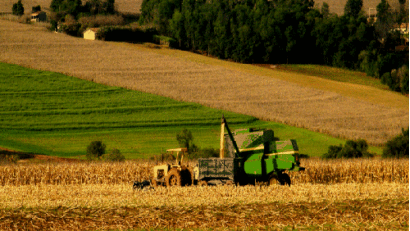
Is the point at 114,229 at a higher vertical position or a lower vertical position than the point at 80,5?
lower

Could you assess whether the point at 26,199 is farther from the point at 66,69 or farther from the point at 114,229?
the point at 66,69

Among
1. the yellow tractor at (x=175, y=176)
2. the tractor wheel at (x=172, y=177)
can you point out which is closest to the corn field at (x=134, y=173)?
the yellow tractor at (x=175, y=176)

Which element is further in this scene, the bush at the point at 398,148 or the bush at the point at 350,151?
the bush at the point at 350,151

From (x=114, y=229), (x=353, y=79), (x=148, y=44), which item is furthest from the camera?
(x=148, y=44)

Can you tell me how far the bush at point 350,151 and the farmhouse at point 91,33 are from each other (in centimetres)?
6213

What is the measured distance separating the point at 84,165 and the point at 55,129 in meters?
23.7

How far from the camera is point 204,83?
237 feet

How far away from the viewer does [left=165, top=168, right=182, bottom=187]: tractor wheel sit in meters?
24.5

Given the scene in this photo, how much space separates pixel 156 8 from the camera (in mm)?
143500

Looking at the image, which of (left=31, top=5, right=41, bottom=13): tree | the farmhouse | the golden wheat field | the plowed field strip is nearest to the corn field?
the golden wheat field

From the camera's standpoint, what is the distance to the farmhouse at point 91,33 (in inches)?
3889

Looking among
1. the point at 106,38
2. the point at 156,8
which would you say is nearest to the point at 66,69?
the point at 106,38

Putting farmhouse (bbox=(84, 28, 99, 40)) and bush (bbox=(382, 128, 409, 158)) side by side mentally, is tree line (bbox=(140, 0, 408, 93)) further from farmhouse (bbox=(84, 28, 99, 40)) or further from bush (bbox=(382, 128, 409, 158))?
bush (bbox=(382, 128, 409, 158))

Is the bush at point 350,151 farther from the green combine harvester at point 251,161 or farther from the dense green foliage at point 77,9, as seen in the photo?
the dense green foliage at point 77,9
